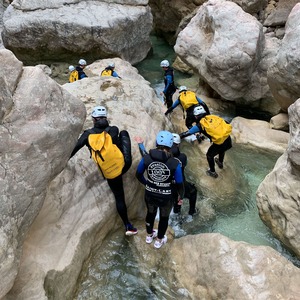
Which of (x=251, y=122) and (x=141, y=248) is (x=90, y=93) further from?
(x=251, y=122)

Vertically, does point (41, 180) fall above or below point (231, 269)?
above

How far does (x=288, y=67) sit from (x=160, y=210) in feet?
16.3

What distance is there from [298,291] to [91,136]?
3.58 m

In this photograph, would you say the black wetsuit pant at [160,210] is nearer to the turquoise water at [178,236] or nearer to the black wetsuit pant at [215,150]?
the turquoise water at [178,236]

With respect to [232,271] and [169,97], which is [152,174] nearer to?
[232,271]

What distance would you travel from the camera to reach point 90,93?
771 centimetres

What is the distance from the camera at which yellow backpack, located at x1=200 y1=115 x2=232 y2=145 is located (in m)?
6.86

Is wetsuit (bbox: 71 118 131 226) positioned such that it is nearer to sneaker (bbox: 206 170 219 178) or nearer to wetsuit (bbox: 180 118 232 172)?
wetsuit (bbox: 180 118 232 172)

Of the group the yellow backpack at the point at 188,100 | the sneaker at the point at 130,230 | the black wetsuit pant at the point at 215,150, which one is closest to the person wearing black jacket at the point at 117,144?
the sneaker at the point at 130,230

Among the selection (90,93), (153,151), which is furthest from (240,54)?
(153,151)

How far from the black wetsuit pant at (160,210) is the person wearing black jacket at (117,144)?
1.43 ft

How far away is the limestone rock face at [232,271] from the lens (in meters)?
4.36

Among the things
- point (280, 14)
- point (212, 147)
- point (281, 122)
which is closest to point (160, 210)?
point (212, 147)

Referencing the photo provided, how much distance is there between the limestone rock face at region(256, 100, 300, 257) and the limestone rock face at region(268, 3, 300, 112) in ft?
7.12
